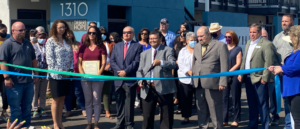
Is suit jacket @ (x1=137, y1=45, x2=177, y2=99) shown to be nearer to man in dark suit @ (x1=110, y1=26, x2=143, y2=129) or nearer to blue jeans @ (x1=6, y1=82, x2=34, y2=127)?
man in dark suit @ (x1=110, y1=26, x2=143, y2=129)

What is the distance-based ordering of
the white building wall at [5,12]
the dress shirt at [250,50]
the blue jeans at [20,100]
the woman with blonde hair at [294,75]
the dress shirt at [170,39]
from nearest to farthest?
1. the woman with blonde hair at [294,75]
2. the blue jeans at [20,100]
3. the dress shirt at [250,50]
4. the dress shirt at [170,39]
5. the white building wall at [5,12]

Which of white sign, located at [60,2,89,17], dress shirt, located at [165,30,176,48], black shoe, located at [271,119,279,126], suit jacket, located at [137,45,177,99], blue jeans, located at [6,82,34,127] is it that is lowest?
black shoe, located at [271,119,279,126]

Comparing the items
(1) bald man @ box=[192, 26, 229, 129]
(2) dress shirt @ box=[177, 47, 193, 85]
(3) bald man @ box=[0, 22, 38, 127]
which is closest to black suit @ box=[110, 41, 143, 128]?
(2) dress shirt @ box=[177, 47, 193, 85]

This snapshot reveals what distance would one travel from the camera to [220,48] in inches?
257

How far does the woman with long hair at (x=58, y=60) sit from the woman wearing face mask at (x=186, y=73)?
7.65ft

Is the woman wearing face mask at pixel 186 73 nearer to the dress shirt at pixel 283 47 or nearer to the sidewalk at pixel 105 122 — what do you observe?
the sidewalk at pixel 105 122

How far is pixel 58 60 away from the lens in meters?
6.79

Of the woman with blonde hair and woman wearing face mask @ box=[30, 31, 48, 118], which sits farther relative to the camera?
woman wearing face mask @ box=[30, 31, 48, 118]

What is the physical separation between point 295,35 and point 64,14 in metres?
8.47

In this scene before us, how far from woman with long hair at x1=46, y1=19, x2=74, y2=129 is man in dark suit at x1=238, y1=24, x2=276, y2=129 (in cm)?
335

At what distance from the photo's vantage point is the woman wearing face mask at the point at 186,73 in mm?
7875

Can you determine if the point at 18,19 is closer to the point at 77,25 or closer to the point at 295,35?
the point at 77,25

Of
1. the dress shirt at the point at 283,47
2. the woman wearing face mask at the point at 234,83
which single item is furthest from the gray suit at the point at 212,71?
the dress shirt at the point at 283,47

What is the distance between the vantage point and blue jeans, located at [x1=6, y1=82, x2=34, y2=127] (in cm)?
666
